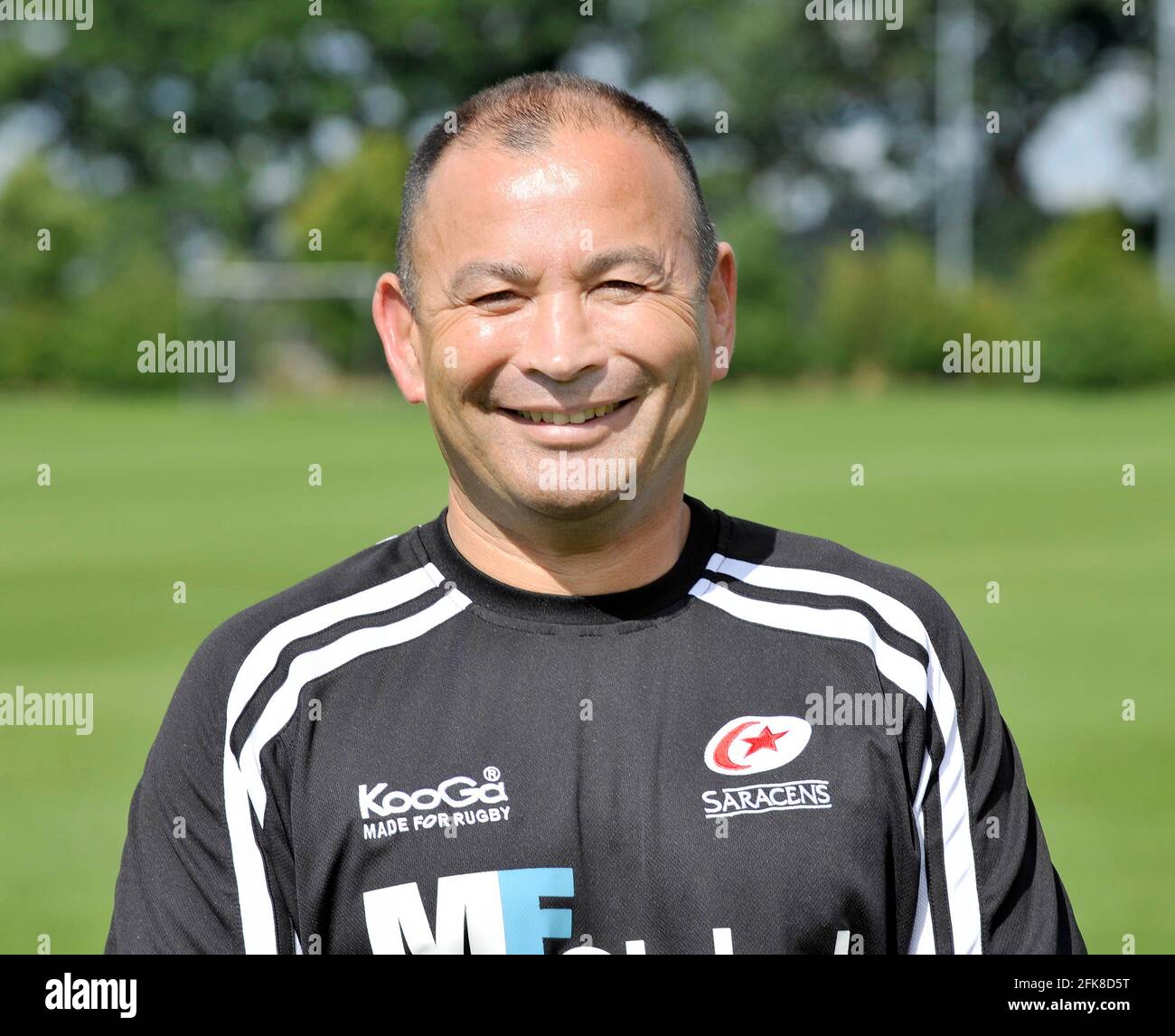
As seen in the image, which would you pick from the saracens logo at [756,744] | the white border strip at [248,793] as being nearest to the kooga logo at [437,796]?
the white border strip at [248,793]

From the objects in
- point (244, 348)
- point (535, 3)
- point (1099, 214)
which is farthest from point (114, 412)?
point (1099, 214)

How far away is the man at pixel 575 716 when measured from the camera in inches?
A: 89.4

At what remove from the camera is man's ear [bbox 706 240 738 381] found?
8.39ft

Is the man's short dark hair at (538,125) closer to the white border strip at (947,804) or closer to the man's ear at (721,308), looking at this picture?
the man's ear at (721,308)

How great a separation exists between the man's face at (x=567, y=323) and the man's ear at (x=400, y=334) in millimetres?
155

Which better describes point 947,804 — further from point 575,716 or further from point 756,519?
point 756,519

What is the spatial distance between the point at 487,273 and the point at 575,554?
46 centimetres

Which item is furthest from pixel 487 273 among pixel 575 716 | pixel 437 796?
pixel 437 796

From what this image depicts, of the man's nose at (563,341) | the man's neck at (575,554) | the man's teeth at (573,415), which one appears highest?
the man's nose at (563,341)

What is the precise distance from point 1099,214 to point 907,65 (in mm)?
9341

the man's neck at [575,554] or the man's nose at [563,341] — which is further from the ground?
the man's nose at [563,341]

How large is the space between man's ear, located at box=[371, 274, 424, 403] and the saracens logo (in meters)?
0.73

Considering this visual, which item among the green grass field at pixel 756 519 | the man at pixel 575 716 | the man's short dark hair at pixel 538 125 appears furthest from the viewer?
the green grass field at pixel 756 519
